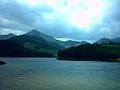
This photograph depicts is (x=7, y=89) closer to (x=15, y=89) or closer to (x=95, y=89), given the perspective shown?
(x=15, y=89)

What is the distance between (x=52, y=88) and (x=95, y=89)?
1367 centimetres

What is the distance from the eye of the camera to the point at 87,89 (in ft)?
275

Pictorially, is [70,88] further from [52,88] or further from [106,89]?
[106,89]

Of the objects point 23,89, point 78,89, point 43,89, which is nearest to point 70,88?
point 78,89

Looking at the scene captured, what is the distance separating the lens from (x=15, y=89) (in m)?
81.8

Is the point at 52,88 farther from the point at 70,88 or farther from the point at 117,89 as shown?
the point at 117,89

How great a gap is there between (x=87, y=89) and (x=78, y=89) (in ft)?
9.66

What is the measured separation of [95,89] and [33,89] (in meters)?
19.5

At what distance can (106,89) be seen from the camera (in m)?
84.3

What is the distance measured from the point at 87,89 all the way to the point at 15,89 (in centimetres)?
2255

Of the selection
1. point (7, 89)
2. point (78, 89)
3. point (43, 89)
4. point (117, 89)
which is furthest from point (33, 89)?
point (117, 89)

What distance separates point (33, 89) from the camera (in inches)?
3216

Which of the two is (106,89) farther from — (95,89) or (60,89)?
(60,89)

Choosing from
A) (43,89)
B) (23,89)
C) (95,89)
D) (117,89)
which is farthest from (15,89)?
(117,89)
